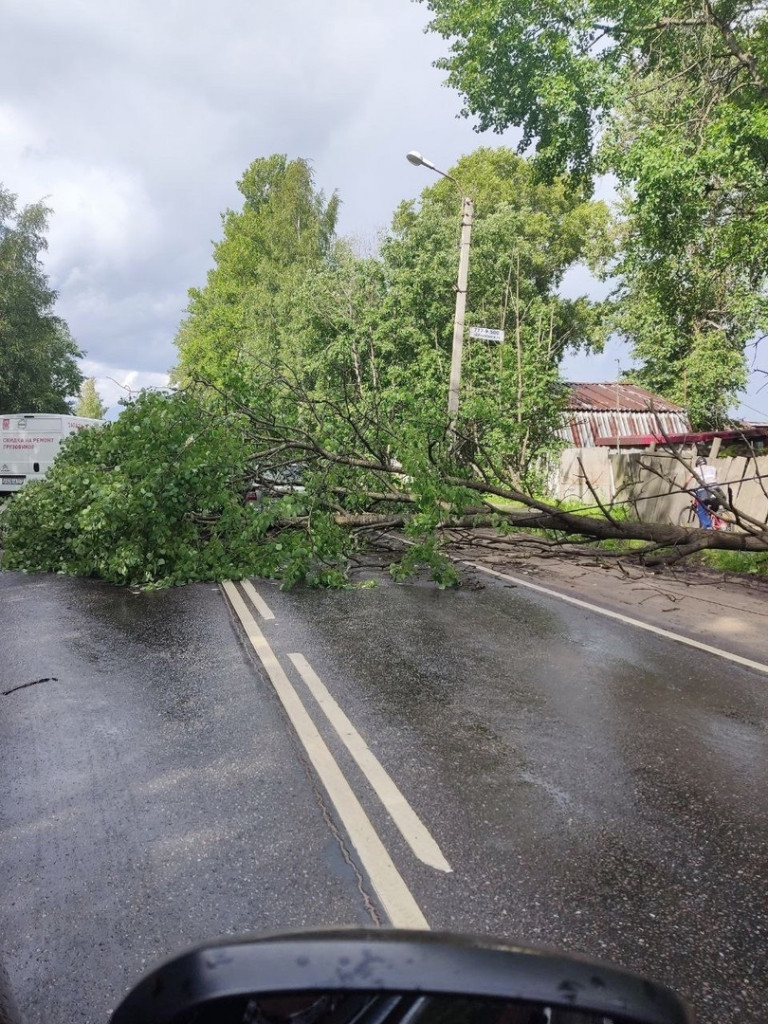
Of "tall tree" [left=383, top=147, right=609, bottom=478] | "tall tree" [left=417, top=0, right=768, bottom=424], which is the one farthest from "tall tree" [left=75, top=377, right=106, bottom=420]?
"tall tree" [left=417, top=0, right=768, bottom=424]

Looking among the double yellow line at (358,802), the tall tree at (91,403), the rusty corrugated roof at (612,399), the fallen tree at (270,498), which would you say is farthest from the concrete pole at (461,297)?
the tall tree at (91,403)

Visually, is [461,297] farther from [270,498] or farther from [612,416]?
[612,416]

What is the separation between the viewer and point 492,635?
8430 mm

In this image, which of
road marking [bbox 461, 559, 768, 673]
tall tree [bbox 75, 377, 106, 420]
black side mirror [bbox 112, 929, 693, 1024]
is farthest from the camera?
tall tree [bbox 75, 377, 106, 420]

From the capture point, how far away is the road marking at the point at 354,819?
126 inches

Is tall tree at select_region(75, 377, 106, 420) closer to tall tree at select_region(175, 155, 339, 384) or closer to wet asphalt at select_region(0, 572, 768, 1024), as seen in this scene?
tall tree at select_region(175, 155, 339, 384)

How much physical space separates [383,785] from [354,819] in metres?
0.44

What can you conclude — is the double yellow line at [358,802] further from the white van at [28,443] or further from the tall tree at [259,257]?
the tall tree at [259,257]

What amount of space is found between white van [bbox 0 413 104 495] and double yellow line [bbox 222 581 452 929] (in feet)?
67.8

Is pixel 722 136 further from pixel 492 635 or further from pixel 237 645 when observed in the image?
pixel 237 645

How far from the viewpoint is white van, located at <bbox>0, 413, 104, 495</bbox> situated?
2519 centimetres

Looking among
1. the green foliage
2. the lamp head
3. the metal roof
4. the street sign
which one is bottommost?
the green foliage

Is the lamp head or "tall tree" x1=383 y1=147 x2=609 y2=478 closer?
the lamp head

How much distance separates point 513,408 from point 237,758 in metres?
20.0
